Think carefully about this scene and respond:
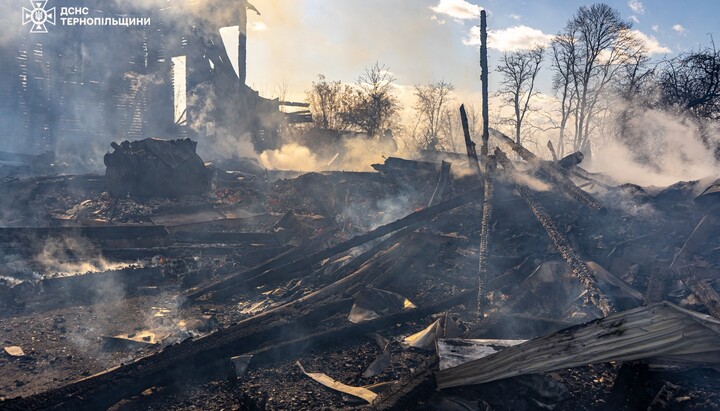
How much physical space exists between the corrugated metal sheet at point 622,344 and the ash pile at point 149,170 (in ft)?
40.8

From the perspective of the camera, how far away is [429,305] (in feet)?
21.1

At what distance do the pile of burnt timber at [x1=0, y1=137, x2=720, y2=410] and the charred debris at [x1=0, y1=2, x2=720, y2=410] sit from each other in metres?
0.02

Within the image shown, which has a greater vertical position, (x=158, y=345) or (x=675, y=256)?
(x=675, y=256)

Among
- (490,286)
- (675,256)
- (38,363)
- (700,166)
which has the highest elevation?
(700,166)

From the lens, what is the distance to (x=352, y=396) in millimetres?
4254

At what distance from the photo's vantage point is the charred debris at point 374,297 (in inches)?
145

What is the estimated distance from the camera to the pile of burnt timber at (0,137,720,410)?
3.61 metres

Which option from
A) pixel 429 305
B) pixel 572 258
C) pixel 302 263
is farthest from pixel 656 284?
pixel 302 263

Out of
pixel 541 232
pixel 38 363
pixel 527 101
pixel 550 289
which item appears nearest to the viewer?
pixel 38 363

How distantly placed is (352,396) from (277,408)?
0.72m

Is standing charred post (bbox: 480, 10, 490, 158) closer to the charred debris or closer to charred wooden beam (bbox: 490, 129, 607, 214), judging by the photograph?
the charred debris

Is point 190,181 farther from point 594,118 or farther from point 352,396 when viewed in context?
point 594,118

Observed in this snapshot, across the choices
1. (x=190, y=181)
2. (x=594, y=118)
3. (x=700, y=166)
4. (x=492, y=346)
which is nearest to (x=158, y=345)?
(x=492, y=346)

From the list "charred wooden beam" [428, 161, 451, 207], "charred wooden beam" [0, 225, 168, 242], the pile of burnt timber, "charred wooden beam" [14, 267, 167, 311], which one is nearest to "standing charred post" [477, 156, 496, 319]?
the pile of burnt timber
